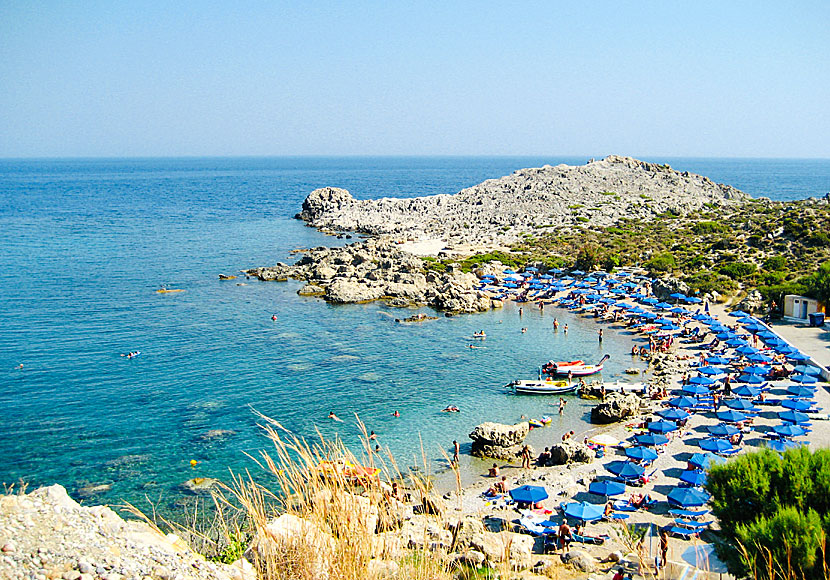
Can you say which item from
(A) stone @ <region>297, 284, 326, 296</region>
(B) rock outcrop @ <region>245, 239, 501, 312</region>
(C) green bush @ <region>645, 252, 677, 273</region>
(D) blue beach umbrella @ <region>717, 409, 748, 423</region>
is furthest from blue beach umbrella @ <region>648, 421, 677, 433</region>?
(A) stone @ <region>297, 284, 326, 296</region>

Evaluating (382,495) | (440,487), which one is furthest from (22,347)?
(382,495)

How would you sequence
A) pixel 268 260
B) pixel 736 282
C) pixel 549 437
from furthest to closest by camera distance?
pixel 268 260 → pixel 736 282 → pixel 549 437

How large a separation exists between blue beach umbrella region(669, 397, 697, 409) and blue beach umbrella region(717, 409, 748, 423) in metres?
1.31

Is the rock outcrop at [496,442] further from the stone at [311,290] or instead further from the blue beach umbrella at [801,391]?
the stone at [311,290]

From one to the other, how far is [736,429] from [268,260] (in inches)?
2174

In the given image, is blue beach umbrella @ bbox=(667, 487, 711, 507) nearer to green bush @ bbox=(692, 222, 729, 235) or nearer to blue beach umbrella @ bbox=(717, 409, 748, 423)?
blue beach umbrella @ bbox=(717, 409, 748, 423)

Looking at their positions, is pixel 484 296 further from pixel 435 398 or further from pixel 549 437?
pixel 549 437

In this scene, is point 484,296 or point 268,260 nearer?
point 484,296

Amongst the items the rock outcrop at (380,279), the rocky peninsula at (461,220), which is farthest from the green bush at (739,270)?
the rock outcrop at (380,279)

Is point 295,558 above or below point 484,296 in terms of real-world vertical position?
above

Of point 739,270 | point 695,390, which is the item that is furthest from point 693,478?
point 739,270

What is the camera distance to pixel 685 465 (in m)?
24.6

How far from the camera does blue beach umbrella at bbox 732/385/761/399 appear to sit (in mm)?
29781

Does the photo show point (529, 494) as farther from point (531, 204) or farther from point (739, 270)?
point (531, 204)
